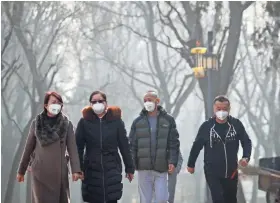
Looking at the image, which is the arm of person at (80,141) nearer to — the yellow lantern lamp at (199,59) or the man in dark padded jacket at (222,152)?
the man in dark padded jacket at (222,152)

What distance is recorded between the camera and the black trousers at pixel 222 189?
760 centimetres

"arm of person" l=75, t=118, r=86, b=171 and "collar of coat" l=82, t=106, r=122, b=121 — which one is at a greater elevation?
"collar of coat" l=82, t=106, r=122, b=121

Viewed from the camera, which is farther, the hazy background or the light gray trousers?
the hazy background

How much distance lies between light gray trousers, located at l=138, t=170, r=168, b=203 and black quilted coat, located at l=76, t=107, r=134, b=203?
37.5 inches

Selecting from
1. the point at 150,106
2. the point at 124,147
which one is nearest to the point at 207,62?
the point at 150,106

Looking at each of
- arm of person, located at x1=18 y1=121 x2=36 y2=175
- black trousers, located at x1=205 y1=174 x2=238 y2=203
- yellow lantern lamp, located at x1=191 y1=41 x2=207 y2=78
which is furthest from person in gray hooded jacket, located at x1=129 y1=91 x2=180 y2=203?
yellow lantern lamp, located at x1=191 y1=41 x2=207 y2=78

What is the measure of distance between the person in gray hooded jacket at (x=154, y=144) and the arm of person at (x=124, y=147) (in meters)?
0.63

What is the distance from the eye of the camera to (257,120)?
105ft

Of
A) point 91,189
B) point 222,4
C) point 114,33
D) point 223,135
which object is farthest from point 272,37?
point 114,33

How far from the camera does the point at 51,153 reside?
6.65m

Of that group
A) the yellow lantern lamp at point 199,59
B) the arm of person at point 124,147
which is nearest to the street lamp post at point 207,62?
the yellow lantern lamp at point 199,59

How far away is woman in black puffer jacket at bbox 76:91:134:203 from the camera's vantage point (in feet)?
22.8

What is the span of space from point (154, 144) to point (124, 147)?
0.79 m

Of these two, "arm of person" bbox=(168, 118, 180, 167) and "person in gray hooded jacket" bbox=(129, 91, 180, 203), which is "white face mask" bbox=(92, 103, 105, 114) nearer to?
"person in gray hooded jacket" bbox=(129, 91, 180, 203)
